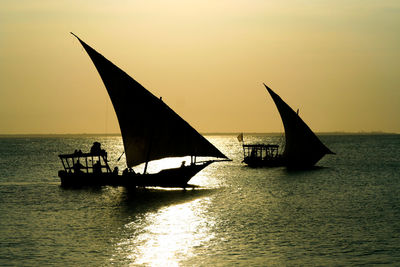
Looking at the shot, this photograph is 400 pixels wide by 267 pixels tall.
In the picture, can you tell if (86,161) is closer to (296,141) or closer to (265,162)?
(296,141)

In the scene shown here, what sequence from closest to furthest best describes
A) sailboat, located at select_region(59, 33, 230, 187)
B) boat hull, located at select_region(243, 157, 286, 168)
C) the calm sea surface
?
the calm sea surface, sailboat, located at select_region(59, 33, 230, 187), boat hull, located at select_region(243, 157, 286, 168)

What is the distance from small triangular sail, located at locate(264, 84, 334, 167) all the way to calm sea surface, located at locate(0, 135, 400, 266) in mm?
18412

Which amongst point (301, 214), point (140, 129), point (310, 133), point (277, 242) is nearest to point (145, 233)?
point (277, 242)

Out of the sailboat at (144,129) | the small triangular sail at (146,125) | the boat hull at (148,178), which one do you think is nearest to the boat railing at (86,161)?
the boat hull at (148,178)

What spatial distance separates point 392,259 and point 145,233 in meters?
12.7

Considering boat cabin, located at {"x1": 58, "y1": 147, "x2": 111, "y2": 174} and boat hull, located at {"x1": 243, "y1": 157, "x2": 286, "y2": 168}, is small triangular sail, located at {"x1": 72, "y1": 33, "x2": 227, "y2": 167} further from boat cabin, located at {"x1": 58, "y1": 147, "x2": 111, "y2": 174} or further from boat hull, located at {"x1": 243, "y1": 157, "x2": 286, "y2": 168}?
boat hull, located at {"x1": 243, "y1": 157, "x2": 286, "y2": 168}

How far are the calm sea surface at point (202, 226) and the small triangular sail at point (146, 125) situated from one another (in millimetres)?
3643

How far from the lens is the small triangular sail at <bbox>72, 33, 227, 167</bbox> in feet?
152

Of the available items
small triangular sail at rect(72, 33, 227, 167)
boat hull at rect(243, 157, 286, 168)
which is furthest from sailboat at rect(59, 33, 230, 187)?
boat hull at rect(243, 157, 286, 168)

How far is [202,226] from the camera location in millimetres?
32875

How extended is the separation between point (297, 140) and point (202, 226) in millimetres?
44204

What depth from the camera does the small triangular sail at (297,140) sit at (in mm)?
72262

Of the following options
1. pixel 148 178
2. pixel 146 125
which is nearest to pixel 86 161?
pixel 148 178

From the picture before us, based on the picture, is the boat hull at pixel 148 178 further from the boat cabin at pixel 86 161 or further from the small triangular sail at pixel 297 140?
the small triangular sail at pixel 297 140
